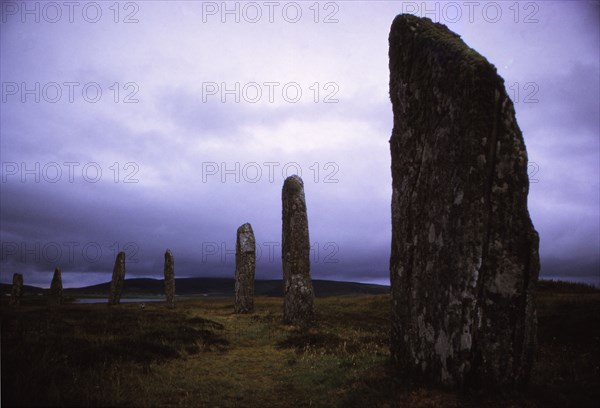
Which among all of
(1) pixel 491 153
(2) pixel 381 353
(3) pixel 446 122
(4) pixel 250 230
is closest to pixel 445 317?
(1) pixel 491 153

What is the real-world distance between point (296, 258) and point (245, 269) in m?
8.46

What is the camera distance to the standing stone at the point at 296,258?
15.2 metres

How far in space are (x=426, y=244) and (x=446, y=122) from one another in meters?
1.93

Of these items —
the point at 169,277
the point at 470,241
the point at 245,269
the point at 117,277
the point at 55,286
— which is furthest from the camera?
the point at 55,286

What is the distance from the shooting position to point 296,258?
15.7 metres

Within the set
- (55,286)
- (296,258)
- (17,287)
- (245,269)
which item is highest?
(296,258)

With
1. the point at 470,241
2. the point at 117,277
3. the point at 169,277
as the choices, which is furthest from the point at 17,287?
the point at 470,241

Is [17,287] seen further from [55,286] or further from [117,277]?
[117,277]

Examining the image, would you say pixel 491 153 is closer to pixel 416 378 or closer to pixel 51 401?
pixel 416 378

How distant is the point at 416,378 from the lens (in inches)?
225

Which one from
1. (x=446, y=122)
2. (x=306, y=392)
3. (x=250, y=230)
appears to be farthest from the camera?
(x=250, y=230)

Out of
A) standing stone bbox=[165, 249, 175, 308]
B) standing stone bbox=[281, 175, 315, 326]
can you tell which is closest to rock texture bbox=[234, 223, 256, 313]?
standing stone bbox=[281, 175, 315, 326]

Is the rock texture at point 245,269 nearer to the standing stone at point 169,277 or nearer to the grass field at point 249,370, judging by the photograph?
the standing stone at point 169,277

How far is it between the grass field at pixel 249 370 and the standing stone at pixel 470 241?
488 mm
